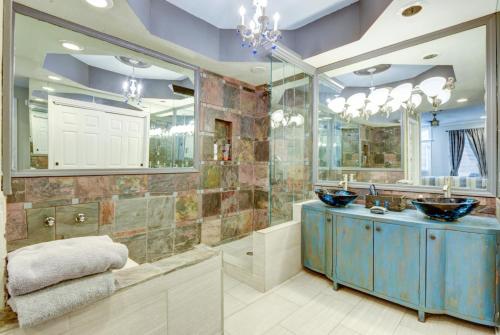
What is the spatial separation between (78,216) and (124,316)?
5.05 ft

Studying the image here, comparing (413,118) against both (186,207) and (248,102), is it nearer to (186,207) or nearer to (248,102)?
(248,102)

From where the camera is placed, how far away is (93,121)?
83.5 inches

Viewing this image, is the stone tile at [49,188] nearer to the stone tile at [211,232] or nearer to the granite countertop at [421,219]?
the stone tile at [211,232]

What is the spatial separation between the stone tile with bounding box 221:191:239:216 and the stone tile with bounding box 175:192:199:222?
0.46 m

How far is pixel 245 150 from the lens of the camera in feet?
11.7

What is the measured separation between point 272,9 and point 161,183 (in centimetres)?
218

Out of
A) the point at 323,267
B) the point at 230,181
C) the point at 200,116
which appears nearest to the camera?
the point at 323,267

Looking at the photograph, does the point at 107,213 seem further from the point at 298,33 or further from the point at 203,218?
the point at 298,33

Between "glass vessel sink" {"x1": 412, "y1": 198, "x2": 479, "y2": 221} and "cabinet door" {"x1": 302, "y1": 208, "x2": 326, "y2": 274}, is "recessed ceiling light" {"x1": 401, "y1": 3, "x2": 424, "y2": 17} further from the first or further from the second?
"cabinet door" {"x1": 302, "y1": 208, "x2": 326, "y2": 274}

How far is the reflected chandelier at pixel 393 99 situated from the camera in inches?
85.8

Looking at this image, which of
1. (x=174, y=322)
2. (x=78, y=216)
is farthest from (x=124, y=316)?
(x=78, y=216)

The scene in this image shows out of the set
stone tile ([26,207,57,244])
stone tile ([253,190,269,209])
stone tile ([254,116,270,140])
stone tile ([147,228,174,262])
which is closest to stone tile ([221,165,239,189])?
stone tile ([253,190,269,209])

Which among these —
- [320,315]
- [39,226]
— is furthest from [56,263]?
[320,315]

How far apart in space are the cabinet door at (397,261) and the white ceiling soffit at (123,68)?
8.76 feet
